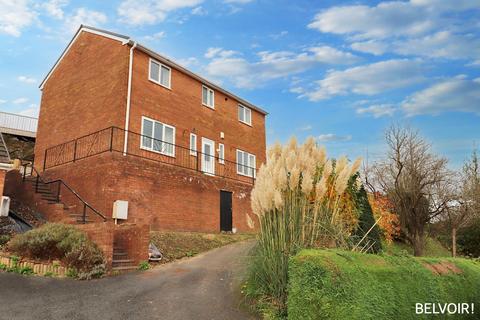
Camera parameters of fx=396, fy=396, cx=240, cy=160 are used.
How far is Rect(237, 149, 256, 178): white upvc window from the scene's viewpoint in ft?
84.2

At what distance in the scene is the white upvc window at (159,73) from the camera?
20.0 metres

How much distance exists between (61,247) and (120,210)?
5126mm

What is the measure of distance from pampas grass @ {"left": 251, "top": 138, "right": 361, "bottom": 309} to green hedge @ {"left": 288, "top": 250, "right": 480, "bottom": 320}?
2.67ft

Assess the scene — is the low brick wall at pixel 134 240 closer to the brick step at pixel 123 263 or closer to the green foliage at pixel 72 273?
the brick step at pixel 123 263

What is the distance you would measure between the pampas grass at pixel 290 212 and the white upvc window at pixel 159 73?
14398mm

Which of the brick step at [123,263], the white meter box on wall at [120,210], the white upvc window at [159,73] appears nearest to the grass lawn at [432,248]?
the white meter box on wall at [120,210]

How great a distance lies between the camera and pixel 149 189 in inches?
659

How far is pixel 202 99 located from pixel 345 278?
19144mm

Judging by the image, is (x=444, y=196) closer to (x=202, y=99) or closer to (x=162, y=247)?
(x=202, y=99)

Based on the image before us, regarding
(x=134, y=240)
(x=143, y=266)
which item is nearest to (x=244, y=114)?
(x=134, y=240)

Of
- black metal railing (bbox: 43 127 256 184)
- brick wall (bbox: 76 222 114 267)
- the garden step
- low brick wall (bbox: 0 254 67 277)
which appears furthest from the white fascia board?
low brick wall (bbox: 0 254 67 277)

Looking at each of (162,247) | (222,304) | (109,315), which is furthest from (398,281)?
(162,247)

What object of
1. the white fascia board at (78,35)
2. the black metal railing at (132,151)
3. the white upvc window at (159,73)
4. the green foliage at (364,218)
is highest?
the white fascia board at (78,35)

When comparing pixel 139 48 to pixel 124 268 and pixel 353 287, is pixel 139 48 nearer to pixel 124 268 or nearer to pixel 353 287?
pixel 124 268
